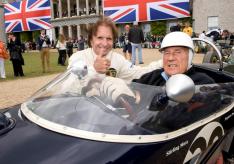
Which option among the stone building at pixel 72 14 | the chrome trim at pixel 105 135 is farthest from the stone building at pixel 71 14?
the chrome trim at pixel 105 135

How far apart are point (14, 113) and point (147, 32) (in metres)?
38.7

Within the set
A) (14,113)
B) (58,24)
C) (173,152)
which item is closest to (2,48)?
(14,113)

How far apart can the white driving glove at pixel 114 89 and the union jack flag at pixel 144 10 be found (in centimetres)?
2362

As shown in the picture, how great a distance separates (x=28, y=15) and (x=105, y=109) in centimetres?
2908

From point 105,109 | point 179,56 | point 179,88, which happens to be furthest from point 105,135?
point 179,56

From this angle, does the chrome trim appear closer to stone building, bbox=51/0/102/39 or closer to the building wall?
the building wall

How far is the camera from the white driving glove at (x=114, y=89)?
219 centimetres

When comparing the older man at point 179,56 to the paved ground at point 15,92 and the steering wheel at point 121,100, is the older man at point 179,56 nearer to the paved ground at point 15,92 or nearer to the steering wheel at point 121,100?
the steering wheel at point 121,100

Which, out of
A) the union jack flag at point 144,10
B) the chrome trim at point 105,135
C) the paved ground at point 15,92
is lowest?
the paved ground at point 15,92

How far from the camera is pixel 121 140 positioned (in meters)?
1.86

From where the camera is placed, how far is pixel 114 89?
7.29 ft

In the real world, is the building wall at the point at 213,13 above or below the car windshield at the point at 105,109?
above

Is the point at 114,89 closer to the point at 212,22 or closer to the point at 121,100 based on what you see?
the point at 121,100

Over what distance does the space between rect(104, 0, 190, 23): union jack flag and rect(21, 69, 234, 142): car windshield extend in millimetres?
23522
